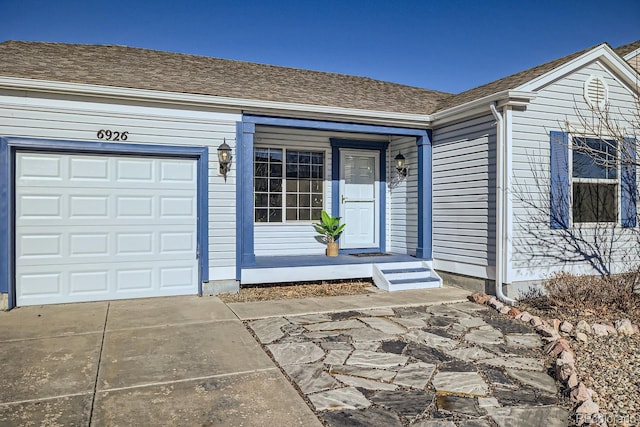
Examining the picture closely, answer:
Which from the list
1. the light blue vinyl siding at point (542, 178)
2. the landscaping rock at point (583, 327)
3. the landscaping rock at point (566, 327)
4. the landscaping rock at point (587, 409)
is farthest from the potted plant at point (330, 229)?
the landscaping rock at point (587, 409)

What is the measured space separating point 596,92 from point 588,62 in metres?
0.50

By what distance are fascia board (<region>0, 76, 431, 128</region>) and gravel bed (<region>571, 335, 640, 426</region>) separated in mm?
4532

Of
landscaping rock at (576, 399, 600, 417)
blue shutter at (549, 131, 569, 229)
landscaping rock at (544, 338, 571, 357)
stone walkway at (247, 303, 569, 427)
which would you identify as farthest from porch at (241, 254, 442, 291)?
landscaping rock at (576, 399, 600, 417)

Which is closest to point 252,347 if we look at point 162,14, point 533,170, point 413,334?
point 413,334

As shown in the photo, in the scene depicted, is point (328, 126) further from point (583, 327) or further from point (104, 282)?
point (583, 327)

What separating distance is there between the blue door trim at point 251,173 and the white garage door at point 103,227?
2.30 ft

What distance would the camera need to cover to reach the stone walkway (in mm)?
2896

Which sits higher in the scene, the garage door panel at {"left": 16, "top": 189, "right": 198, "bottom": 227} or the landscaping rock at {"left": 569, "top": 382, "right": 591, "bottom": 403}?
the garage door panel at {"left": 16, "top": 189, "right": 198, "bottom": 227}

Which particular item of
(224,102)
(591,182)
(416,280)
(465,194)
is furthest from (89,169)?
(591,182)

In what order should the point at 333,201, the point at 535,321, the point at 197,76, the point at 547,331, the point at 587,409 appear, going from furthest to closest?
1. the point at 333,201
2. the point at 197,76
3. the point at 535,321
4. the point at 547,331
5. the point at 587,409

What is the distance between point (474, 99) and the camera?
272 inches

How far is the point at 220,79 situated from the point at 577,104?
19.4 feet

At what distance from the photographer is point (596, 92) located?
698 cm

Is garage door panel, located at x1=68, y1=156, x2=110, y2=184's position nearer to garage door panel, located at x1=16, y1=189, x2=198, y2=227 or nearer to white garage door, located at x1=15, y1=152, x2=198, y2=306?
white garage door, located at x1=15, y1=152, x2=198, y2=306
